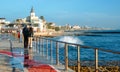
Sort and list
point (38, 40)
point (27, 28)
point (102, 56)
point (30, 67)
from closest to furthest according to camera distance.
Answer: point (30, 67) → point (27, 28) → point (38, 40) → point (102, 56)

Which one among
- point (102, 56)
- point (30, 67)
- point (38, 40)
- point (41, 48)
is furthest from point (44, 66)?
point (102, 56)

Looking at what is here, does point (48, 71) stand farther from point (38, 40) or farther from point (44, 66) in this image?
point (38, 40)

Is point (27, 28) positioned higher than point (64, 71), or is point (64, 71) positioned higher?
point (27, 28)

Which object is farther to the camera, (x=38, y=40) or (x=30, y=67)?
(x=38, y=40)

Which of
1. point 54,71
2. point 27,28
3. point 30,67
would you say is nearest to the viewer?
point 54,71

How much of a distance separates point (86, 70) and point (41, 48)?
3.12 metres

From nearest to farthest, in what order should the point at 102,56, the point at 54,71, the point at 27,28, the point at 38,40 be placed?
the point at 54,71, the point at 27,28, the point at 38,40, the point at 102,56

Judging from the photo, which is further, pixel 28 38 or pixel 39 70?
pixel 28 38

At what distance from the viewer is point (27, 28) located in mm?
23078

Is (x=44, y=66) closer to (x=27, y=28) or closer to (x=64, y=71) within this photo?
(x=64, y=71)

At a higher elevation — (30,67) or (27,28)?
(27,28)

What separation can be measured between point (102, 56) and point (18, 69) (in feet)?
88.2

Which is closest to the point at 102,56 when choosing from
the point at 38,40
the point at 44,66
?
the point at 38,40

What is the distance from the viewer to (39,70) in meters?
14.0
